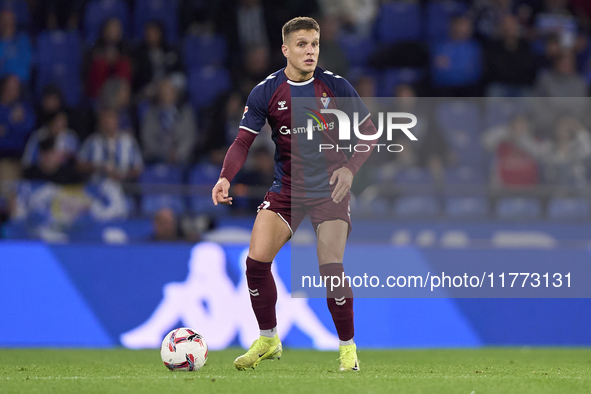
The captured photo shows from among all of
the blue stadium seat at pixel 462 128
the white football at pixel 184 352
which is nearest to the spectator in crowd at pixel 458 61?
the blue stadium seat at pixel 462 128

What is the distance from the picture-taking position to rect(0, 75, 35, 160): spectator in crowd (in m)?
10.4

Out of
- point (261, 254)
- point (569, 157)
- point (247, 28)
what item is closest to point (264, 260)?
point (261, 254)

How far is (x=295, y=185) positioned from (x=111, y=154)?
4.86 m

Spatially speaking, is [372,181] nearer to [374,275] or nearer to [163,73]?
[374,275]

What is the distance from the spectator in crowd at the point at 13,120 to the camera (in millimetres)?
10359

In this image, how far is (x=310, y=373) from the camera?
524 centimetres

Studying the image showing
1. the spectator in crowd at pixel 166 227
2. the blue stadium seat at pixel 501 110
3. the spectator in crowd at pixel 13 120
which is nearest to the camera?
the spectator in crowd at pixel 166 227

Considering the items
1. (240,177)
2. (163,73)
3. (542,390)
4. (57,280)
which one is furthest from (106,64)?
(542,390)

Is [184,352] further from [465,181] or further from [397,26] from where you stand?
[397,26]

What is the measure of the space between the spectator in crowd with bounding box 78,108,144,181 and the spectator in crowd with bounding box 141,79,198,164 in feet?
1.45

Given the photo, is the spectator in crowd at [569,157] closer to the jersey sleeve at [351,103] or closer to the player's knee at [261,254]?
the jersey sleeve at [351,103]

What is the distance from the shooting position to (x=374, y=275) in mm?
7984

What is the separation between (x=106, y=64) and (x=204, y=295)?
15.0 ft

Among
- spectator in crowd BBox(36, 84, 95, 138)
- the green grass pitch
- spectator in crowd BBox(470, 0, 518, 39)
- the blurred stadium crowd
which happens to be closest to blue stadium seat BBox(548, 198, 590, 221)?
the blurred stadium crowd
